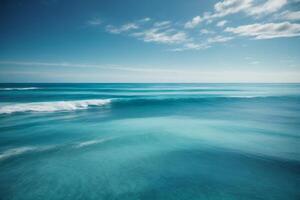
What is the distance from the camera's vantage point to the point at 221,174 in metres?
5.18

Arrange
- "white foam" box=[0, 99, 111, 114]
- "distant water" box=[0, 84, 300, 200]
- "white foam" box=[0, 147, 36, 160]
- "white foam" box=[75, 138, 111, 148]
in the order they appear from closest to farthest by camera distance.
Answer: "distant water" box=[0, 84, 300, 200], "white foam" box=[0, 147, 36, 160], "white foam" box=[75, 138, 111, 148], "white foam" box=[0, 99, 111, 114]

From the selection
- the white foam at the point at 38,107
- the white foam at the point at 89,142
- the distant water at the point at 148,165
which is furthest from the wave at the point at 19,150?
the white foam at the point at 38,107

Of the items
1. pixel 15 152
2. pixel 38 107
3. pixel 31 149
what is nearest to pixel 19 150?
pixel 15 152

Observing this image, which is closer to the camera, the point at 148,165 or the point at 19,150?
the point at 148,165

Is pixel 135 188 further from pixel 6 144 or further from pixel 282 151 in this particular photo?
pixel 6 144

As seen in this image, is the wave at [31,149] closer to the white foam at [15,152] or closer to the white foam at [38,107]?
the white foam at [15,152]

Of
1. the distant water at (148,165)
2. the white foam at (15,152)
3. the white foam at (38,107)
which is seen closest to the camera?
the distant water at (148,165)

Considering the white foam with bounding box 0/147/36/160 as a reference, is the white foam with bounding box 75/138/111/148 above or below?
below

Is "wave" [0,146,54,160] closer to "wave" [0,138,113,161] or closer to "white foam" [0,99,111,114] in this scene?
"wave" [0,138,113,161]

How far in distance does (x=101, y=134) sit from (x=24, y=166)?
4.10m

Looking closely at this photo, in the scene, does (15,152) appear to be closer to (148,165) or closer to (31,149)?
(31,149)

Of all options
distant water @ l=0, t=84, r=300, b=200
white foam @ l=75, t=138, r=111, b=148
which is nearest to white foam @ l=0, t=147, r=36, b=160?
distant water @ l=0, t=84, r=300, b=200

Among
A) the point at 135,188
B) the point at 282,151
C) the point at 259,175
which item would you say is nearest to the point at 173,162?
the point at 135,188

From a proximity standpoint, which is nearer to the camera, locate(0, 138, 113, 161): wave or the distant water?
the distant water
